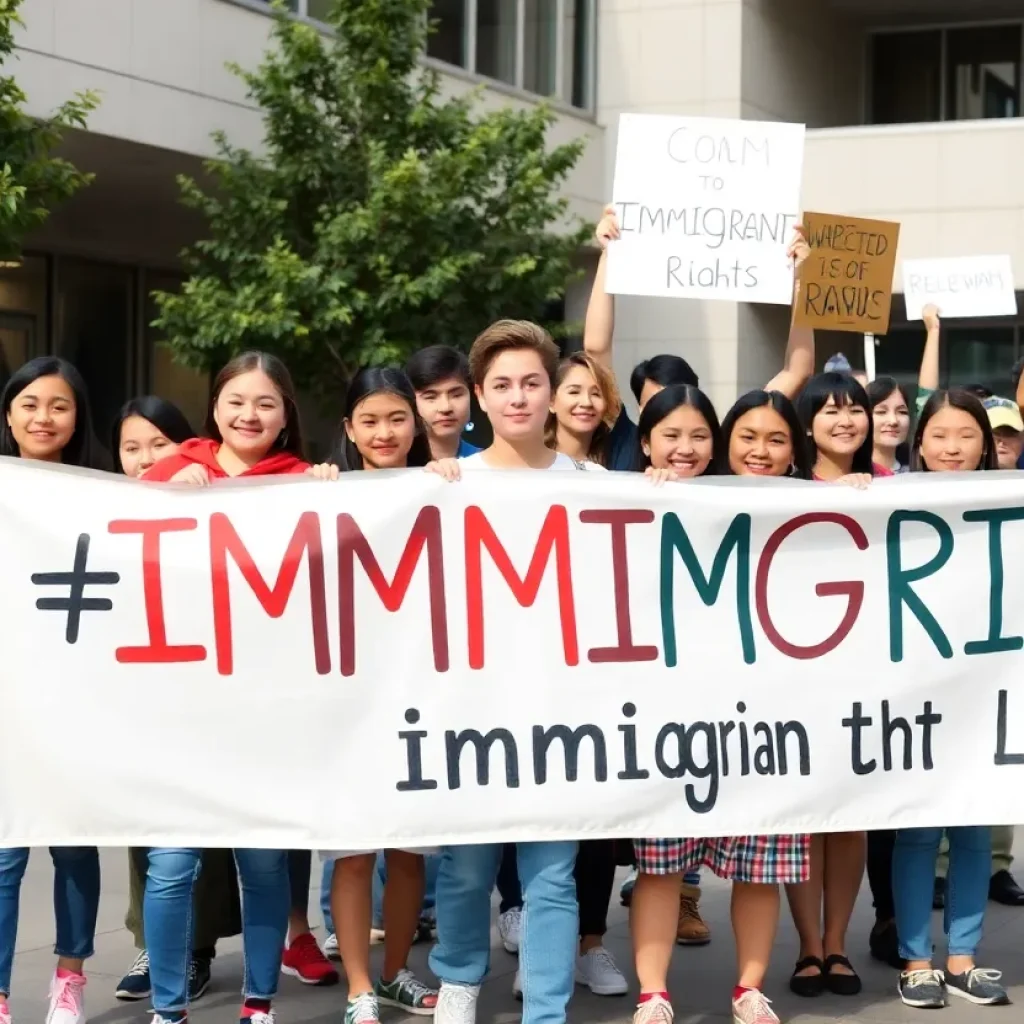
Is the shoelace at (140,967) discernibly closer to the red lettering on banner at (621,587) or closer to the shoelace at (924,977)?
the red lettering on banner at (621,587)

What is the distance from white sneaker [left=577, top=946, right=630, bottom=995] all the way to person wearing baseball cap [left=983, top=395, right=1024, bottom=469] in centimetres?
245

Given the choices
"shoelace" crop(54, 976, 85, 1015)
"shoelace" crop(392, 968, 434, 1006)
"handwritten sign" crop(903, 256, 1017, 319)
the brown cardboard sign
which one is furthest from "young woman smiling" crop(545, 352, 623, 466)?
"handwritten sign" crop(903, 256, 1017, 319)

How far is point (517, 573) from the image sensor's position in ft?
15.9

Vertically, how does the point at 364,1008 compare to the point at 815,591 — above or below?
below

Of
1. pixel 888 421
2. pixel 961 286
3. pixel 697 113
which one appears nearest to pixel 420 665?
pixel 888 421

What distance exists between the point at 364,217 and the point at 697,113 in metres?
7.18

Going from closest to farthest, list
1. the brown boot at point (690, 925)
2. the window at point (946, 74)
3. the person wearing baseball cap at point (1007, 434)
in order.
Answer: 1. the brown boot at point (690, 925)
2. the person wearing baseball cap at point (1007, 434)
3. the window at point (946, 74)

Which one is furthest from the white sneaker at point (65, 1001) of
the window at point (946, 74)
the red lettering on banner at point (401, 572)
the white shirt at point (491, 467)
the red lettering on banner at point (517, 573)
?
the window at point (946, 74)

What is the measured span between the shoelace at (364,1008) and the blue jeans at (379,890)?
53cm

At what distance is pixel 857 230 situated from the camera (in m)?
8.59

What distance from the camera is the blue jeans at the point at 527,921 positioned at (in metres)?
4.63

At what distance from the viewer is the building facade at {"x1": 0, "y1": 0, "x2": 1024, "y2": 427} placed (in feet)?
58.0

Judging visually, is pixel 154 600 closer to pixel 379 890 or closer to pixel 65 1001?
pixel 65 1001

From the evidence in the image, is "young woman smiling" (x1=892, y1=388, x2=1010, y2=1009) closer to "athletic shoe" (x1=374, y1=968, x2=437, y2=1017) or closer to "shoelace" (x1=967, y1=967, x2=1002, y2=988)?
"shoelace" (x1=967, y1=967, x2=1002, y2=988)
